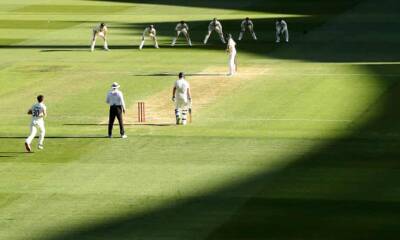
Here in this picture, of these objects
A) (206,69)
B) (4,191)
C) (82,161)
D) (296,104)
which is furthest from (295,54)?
(4,191)

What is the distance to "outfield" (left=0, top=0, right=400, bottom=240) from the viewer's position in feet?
98.0

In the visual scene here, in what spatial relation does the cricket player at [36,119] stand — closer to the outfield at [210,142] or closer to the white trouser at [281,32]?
the outfield at [210,142]

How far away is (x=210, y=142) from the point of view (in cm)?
4003

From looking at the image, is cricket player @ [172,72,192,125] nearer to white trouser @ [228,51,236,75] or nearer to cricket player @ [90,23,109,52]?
white trouser @ [228,51,236,75]

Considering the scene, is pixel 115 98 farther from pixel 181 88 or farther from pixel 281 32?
pixel 281 32

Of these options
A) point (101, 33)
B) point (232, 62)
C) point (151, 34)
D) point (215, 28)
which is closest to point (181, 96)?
point (232, 62)

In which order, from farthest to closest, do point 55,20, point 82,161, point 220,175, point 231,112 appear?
1. point 55,20
2. point 231,112
3. point 82,161
4. point 220,175

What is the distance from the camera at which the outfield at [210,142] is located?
29859 mm

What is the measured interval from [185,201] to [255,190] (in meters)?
2.12

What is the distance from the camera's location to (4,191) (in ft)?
109

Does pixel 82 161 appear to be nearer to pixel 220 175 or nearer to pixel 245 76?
pixel 220 175

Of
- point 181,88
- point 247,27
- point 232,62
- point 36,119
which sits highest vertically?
point 247,27

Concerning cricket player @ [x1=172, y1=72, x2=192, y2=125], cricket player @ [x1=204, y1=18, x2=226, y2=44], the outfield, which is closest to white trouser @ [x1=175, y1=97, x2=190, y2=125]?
cricket player @ [x1=172, y1=72, x2=192, y2=125]

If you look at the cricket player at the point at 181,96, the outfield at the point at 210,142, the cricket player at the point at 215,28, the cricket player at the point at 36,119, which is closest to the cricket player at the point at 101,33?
the outfield at the point at 210,142
